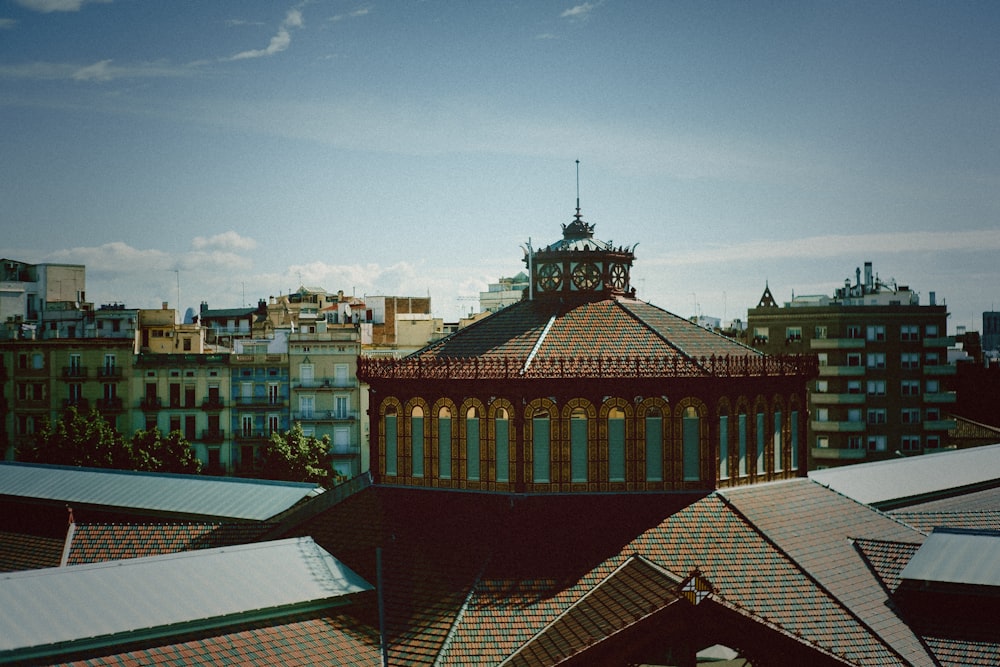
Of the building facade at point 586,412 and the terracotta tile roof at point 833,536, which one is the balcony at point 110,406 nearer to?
the building facade at point 586,412

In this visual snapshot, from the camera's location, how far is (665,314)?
32719 millimetres

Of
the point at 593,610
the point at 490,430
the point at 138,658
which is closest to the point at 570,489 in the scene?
the point at 490,430

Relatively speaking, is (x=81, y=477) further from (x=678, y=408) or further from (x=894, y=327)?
(x=894, y=327)

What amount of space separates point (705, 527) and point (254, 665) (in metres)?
11.6

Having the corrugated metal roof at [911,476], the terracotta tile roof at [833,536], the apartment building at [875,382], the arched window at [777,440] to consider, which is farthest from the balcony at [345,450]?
the arched window at [777,440]

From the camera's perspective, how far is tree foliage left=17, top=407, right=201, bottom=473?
203 feet

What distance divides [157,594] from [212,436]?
157 feet

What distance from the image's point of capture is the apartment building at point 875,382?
76.0 metres

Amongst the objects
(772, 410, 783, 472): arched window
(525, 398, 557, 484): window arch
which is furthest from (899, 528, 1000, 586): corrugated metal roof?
(525, 398, 557, 484): window arch

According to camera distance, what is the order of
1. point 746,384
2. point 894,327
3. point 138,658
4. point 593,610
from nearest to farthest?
point 138,658
point 593,610
point 746,384
point 894,327

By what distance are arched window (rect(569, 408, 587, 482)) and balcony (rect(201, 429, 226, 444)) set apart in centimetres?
4657

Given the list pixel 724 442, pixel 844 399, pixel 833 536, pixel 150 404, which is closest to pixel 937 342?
pixel 844 399

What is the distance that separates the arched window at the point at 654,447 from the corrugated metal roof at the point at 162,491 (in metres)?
13.1

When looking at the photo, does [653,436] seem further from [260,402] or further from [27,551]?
[260,402]
